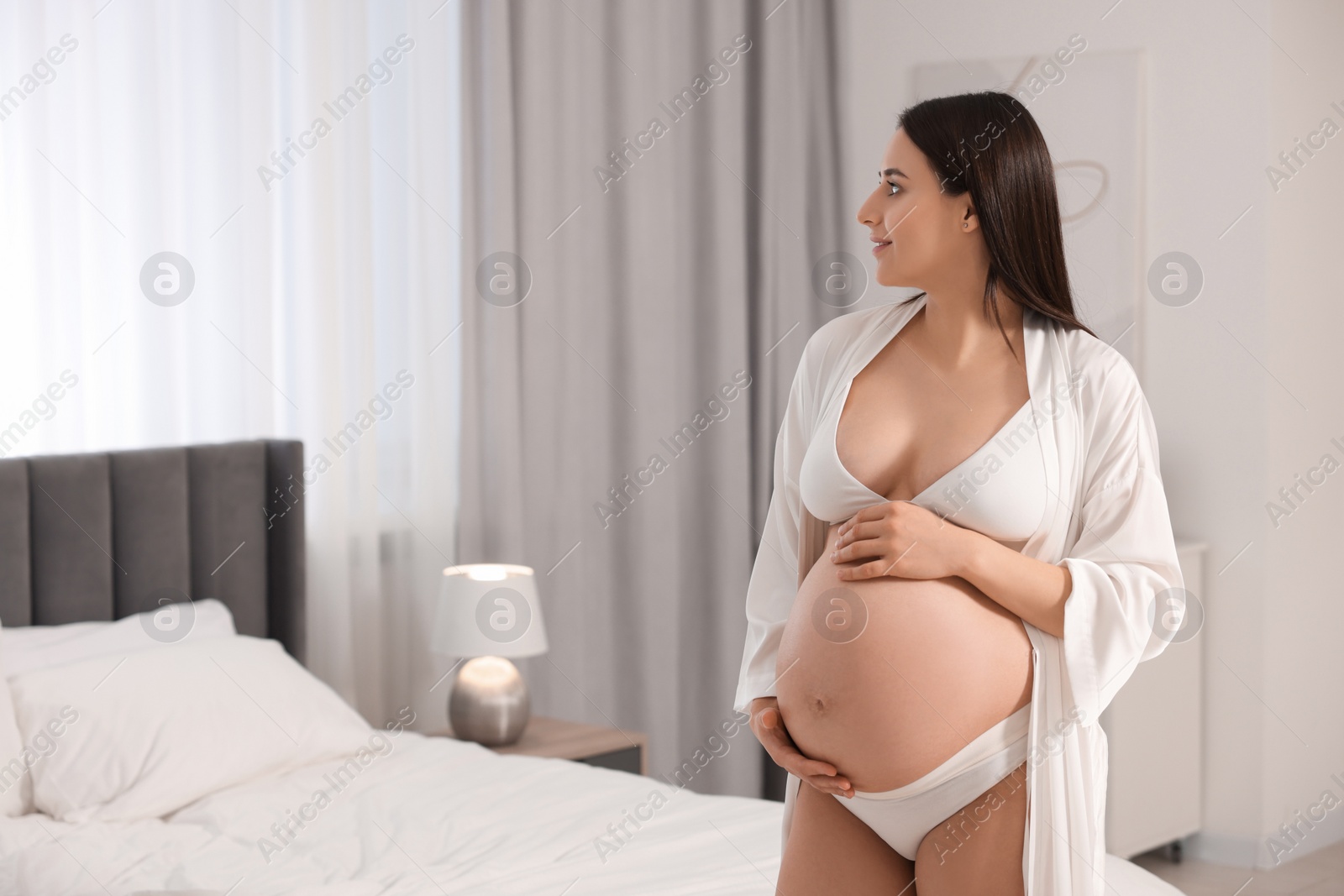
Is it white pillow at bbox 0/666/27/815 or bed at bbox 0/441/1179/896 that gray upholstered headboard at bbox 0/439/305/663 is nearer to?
bed at bbox 0/441/1179/896

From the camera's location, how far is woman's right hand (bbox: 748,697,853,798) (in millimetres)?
1150

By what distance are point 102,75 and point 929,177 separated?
6.28ft

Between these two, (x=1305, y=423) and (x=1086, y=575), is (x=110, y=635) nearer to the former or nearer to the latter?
(x=1086, y=575)

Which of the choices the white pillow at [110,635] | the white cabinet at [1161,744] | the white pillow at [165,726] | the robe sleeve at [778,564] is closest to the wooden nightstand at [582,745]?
the white pillow at [165,726]

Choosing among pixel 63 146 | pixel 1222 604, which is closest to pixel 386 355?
pixel 63 146

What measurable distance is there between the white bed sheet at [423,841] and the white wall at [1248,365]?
5.63 ft

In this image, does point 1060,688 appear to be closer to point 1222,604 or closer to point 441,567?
point 441,567

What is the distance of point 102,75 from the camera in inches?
97.7

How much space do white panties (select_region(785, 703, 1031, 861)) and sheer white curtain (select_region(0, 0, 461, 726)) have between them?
1869 mm

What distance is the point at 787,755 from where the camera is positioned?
118cm

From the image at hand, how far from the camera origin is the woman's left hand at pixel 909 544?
1.12 meters

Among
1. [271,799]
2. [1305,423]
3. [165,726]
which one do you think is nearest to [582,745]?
[271,799]

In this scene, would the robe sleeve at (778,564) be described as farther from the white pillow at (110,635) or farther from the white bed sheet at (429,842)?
the white pillow at (110,635)

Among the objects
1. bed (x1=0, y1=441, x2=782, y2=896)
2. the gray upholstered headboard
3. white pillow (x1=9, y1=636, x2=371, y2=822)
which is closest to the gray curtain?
the gray upholstered headboard
